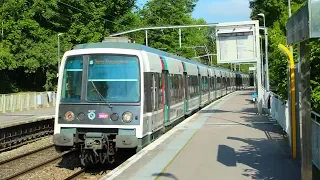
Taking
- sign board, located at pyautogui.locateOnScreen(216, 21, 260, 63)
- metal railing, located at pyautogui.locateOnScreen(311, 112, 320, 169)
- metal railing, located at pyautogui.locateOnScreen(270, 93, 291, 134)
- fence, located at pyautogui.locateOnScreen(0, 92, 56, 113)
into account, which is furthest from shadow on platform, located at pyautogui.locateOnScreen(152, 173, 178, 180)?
fence, located at pyautogui.locateOnScreen(0, 92, 56, 113)

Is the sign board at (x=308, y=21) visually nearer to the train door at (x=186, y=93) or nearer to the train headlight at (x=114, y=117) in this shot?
the train headlight at (x=114, y=117)

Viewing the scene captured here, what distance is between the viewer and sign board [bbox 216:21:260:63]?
21.9m

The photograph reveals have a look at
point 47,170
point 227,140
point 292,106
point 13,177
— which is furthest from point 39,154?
point 292,106

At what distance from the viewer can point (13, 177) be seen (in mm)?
11375

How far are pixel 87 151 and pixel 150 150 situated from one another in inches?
63.2

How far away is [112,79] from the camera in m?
11.5

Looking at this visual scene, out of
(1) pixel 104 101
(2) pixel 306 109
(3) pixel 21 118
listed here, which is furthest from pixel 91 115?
(3) pixel 21 118

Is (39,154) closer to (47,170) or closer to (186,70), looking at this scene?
(47,170)

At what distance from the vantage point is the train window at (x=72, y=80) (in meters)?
11.5

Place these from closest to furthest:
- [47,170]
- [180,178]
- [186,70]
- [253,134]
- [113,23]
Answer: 1. [180,178]
2. [47,170]
3. [253,134]
4. [186,70]
5. [113,23]

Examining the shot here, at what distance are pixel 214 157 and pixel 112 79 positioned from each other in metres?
3.21

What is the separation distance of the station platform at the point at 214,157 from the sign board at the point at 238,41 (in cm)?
688

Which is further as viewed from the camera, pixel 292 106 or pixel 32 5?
pixel 32 5

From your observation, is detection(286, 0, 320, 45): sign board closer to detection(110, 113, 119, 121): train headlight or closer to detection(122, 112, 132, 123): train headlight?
detection(122, 112, 132, 123): train headlight
